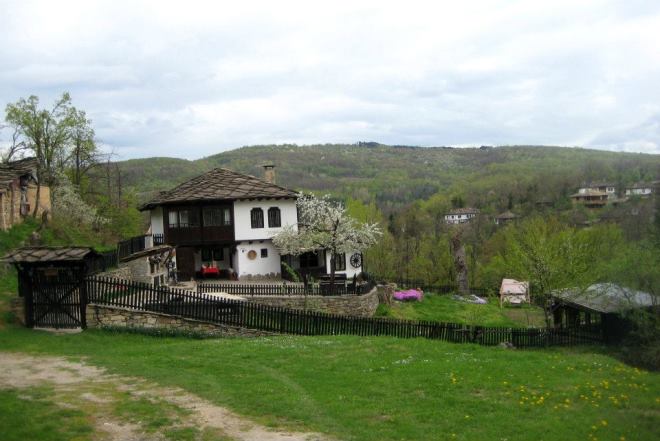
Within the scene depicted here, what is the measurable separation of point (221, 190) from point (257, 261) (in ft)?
17.1

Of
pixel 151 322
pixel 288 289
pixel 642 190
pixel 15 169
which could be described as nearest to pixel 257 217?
pixel 288 289

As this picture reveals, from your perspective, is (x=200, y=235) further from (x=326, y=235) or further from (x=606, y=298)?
(x=606, y=298)

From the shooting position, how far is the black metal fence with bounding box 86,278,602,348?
829 inches

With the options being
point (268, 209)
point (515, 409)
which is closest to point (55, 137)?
point (268, 209)

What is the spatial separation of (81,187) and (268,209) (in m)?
16.5

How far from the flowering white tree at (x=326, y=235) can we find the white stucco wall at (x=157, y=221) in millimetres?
7936

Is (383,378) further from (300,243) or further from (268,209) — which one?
(268,209)

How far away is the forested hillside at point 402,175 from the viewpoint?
112 meters

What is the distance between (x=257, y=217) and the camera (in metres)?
38.4

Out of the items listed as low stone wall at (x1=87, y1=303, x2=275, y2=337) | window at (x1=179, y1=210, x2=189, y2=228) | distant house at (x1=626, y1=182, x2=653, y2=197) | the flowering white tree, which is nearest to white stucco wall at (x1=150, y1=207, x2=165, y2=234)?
window at (x1=179, y1=210, x2=189, y2=228)

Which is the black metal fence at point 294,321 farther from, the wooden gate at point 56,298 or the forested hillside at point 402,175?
the forested hillside at point 402,175

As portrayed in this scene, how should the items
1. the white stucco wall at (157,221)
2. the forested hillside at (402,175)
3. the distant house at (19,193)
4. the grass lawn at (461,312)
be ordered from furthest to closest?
1. the forested hillside at (402,175)
2. the white stucco wall at (157,221)
3. the grass lawn at (461,312)
4. the distant house at (19,193)

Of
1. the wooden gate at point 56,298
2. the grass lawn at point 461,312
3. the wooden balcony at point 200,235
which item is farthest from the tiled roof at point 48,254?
the wooden balcony at point 200,235

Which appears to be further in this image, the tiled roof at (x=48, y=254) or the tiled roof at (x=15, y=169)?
the tiled roof at (x=15, y=169)
